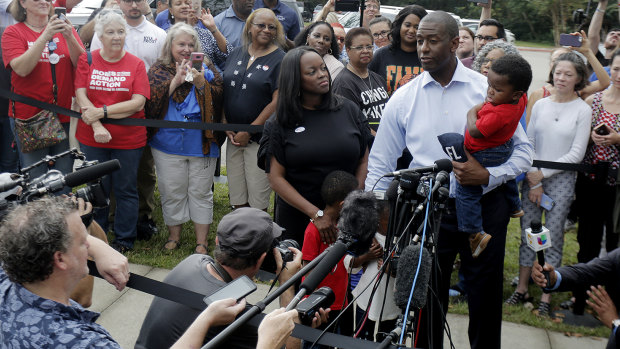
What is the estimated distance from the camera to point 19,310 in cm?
220

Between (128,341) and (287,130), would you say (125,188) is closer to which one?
(128,341)

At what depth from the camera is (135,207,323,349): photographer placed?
266 centimetres

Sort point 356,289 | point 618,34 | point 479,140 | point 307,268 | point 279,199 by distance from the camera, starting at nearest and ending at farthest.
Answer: point 307,268
point 479,140
point 356,289
point 279,199
point 618,34

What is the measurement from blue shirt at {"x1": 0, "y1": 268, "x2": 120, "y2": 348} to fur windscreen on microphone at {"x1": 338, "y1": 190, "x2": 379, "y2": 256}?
100cm

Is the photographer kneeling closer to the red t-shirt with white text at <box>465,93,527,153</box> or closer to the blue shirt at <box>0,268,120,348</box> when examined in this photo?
the blue shirt at <box>0,268,120,348</box>

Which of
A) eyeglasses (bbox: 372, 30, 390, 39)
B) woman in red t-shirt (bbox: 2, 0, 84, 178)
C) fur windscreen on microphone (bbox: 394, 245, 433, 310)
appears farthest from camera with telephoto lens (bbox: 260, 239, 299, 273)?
eyeglasses (bbox: 372, 30, 390, 39)

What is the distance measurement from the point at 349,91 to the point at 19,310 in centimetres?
357

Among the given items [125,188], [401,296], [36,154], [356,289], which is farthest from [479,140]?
[36,154]

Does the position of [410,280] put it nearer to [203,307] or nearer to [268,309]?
[203,307]

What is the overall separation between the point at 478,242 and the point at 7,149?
4.92 m

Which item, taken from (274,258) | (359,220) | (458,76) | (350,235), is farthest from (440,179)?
(458,76)

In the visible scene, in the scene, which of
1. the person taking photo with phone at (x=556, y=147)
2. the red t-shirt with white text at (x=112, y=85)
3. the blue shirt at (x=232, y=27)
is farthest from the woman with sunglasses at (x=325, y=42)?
the person taking photo with phone at (x=556, y=147)

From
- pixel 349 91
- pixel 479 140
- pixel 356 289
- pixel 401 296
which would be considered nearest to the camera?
pixel 401 296

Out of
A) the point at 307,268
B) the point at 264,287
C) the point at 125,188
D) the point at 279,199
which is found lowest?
the point at 264,287
